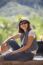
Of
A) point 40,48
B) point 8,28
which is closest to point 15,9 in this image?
point 8,28

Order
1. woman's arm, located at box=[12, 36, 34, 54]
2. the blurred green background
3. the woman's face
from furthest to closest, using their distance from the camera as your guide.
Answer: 1. the blurred green background
2. the woman's face
3. woman's arm, located at box=[12, 36, 34, 54]

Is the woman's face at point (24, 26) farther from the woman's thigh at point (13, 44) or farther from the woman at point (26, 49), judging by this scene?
the woman's thigh at point (13, 44)

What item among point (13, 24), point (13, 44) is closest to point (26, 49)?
point (13, 44)

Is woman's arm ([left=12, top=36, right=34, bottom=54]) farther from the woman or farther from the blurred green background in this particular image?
the blurred green background

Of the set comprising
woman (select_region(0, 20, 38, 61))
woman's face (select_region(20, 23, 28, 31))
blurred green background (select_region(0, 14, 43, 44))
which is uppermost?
woman's face (select_region(20, 23, 28, 31))

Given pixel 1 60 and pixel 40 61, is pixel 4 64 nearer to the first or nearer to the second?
pixel 1 60

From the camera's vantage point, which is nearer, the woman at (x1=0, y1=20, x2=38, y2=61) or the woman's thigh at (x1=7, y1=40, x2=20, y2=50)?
the woman at (x1=0, y1=20, x2=38, y2=61)

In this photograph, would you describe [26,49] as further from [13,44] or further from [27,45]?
[13,44]

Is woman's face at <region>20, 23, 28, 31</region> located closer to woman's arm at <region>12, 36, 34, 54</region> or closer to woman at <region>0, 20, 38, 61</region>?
woman at <region>0, 20, 38, 61</region>

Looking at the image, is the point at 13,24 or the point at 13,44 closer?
the point at 13,44

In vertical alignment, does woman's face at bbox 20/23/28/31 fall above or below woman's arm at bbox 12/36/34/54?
above

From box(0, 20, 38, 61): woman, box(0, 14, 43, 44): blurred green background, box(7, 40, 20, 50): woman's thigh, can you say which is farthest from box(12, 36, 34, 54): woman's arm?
box(0, 14, 43, 44): blurred green background

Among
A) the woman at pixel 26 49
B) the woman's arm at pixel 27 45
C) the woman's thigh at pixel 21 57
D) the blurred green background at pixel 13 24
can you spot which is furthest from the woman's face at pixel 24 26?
the blurred green background at pixel 13 24

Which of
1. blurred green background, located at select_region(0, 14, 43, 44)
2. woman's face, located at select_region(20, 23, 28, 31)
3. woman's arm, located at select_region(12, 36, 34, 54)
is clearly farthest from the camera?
blurred green background, located at select_region(0, 14, 43, 44)
